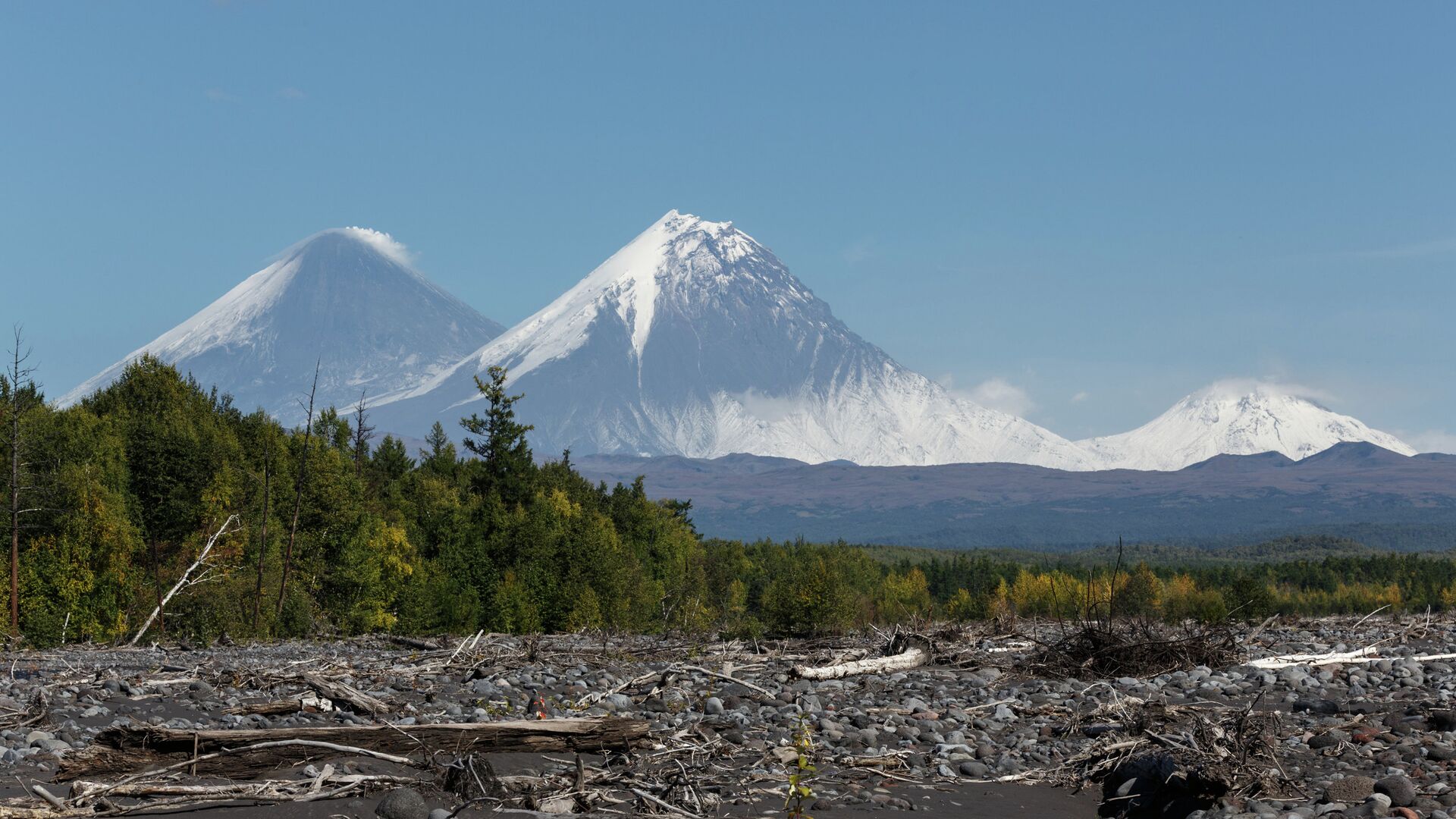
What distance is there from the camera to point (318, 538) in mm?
60406

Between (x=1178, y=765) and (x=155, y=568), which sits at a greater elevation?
(x=1178, y=765)

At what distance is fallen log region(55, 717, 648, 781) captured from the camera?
10.6m

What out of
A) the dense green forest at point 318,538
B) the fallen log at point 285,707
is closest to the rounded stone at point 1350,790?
the fallen log at point 285,707

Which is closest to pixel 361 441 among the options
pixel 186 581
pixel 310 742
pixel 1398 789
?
pixel 186 581

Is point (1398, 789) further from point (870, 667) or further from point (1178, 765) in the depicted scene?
point (870, 667)

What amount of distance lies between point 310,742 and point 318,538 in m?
52.4

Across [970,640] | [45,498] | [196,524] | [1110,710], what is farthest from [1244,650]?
[196,524]

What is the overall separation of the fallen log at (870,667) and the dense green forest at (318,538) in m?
3.95

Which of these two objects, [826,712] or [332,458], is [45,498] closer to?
[332,458]

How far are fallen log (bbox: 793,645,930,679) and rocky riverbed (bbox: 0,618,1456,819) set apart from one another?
0.88ft

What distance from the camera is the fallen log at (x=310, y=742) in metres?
10.6

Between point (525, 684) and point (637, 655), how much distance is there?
789 centimetres

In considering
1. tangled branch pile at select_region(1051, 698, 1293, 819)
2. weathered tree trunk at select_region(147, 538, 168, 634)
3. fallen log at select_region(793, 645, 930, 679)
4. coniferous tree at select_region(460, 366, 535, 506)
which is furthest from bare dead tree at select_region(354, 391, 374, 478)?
tangled branch pile at select_region(1051, 698, 1293, 819)

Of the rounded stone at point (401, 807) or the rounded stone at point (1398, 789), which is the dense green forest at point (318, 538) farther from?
the rounded stone at point (401, 807)
